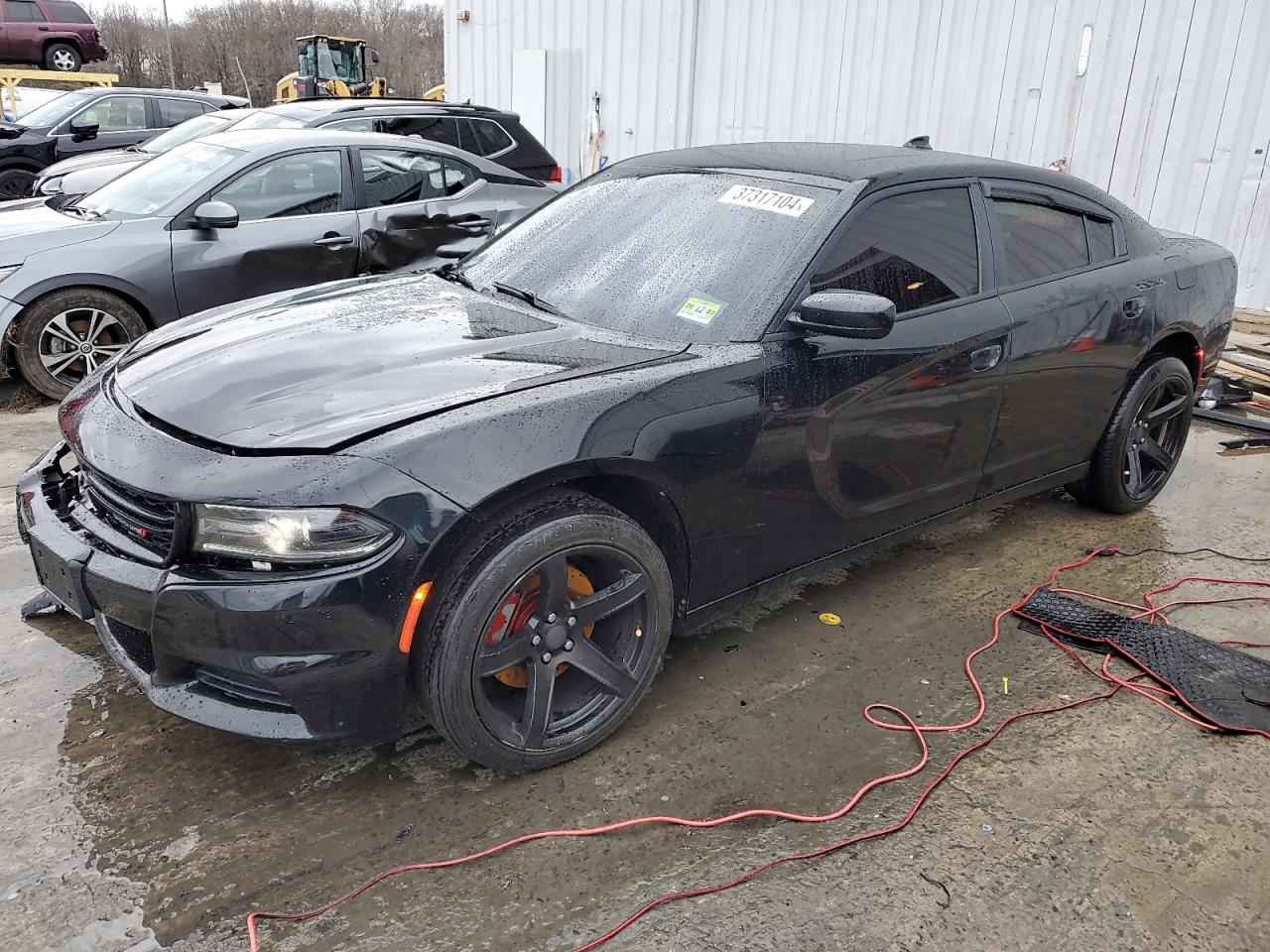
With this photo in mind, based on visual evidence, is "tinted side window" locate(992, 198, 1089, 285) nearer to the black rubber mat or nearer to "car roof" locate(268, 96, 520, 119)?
the black rubber mat

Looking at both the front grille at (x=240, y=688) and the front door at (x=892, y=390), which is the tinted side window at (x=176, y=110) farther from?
the front grille at (x=240, y=688)

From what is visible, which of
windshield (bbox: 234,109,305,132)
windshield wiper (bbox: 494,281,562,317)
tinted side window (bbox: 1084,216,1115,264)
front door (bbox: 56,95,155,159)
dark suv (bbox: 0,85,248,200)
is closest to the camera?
windshield wiper (bbox: 494,281,562,317)

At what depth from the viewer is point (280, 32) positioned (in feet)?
189

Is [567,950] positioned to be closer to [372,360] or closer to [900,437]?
[372,360]

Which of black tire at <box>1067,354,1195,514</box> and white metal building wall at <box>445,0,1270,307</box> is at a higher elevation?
white metal building wall at <box>445,0,1270,307</box>

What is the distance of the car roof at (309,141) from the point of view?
5852mm

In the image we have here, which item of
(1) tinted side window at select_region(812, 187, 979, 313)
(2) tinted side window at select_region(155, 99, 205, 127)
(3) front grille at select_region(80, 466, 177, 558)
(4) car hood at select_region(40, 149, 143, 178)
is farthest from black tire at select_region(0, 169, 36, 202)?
(1) tinted side window at select_region(812, 187, 979, 313)

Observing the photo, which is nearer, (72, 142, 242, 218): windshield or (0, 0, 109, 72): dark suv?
(72, 142, 242, 218): windshield

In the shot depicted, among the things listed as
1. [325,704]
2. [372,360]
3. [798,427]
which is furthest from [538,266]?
[325,704]

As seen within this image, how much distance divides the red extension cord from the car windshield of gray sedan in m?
1.31

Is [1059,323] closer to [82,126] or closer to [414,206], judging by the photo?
[414,206]

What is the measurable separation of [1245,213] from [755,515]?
750 cm

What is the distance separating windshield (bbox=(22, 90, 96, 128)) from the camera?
459 inches

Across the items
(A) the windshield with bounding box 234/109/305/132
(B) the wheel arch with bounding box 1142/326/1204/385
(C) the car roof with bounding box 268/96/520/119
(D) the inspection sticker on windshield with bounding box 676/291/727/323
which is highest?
(C) the car roof with bounding box 268/96/520/119
